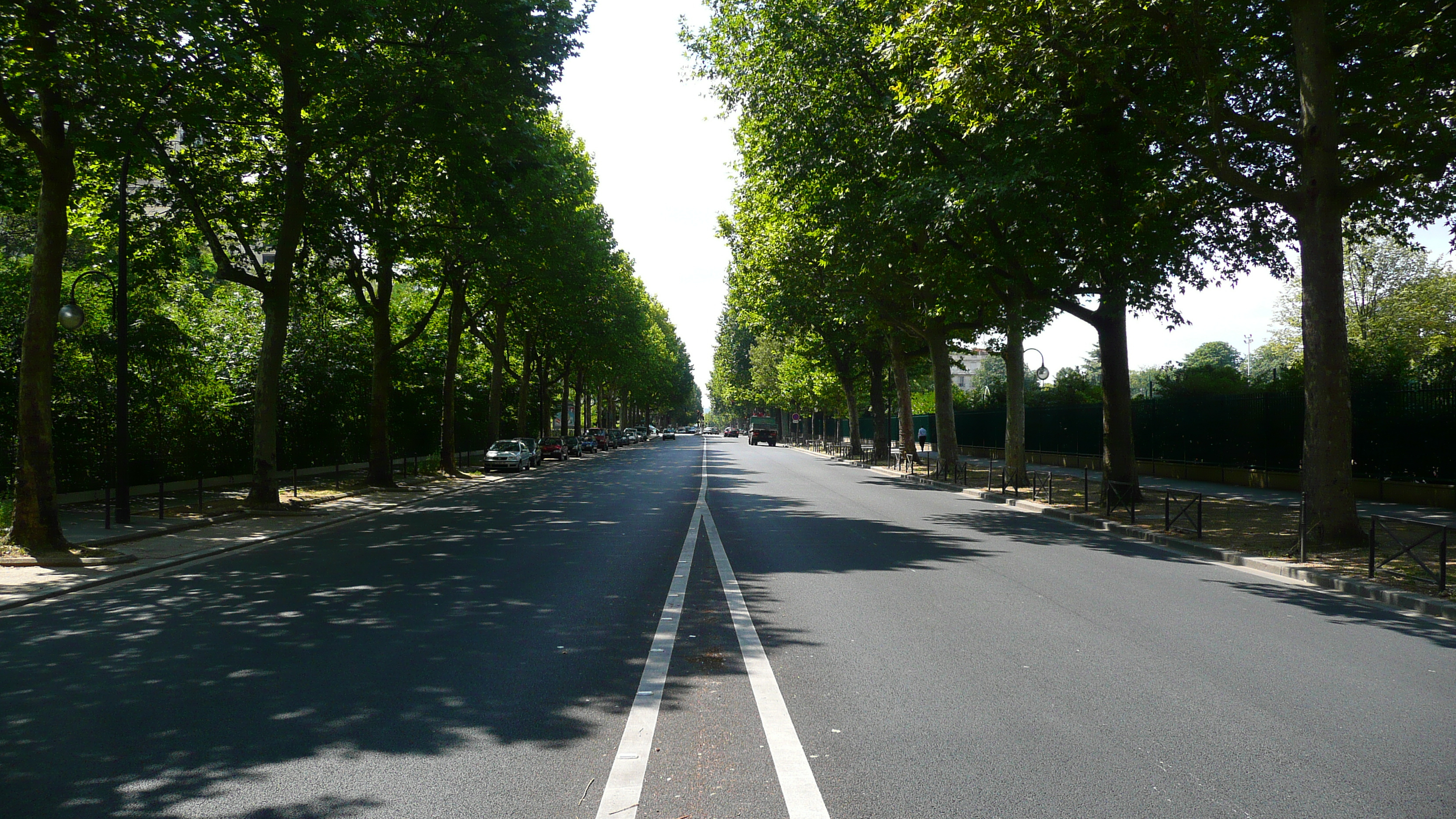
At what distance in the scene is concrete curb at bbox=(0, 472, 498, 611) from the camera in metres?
9.74

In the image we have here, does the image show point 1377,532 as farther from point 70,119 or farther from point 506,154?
point 70,119

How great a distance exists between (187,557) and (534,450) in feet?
93.0

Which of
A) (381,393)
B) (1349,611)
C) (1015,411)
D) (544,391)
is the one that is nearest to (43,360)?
(381,393)

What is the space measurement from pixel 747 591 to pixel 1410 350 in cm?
4386

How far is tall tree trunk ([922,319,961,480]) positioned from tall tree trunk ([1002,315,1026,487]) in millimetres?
4125

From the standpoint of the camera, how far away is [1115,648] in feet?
23.4

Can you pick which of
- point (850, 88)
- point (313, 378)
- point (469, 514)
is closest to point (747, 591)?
point (469, 514)

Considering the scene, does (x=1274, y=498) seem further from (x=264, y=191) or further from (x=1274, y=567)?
(x=264, y=191)

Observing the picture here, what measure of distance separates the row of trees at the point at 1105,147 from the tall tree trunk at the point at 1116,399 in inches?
1.9

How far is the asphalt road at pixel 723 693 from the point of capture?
4238 mm

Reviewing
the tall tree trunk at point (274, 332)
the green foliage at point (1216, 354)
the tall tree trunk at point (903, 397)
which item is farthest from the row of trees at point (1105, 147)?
the green foliage at point (1216, 354)

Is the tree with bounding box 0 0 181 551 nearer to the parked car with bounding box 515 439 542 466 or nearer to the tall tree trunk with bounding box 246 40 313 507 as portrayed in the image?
the tall tree trunk with bounding box 246 40 313 507

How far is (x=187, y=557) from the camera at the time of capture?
12742 millimetres

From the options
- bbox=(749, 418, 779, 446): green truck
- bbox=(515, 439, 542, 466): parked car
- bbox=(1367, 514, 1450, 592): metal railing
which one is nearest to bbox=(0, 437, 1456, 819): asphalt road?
bbox=(1367, 514, 1450, 592): metal railing
